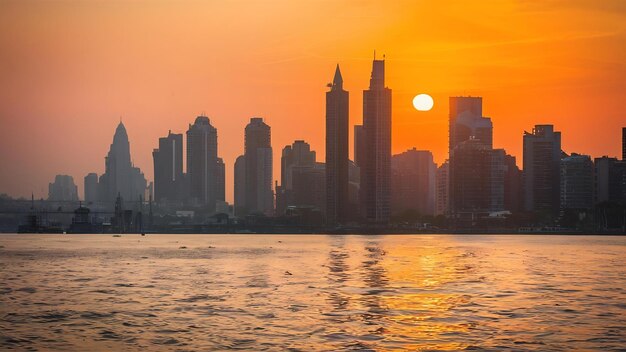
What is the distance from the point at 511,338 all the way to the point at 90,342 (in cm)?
2561

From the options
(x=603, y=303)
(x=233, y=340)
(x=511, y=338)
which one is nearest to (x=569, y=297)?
(x=603, y=303)

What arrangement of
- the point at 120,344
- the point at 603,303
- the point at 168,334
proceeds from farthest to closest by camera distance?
the point at 603,303
the point at 168,334
the point at 120,344

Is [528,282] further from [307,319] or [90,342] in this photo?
[90,342]

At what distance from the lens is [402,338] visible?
5194cm

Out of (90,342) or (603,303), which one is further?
(603,303)

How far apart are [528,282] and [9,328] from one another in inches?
2392

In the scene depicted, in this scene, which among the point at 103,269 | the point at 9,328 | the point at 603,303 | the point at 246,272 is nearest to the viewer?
the point at 9,328

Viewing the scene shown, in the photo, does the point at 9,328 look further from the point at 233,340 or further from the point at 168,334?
the point at 233,340

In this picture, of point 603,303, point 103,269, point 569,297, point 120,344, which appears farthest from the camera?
point 103,269

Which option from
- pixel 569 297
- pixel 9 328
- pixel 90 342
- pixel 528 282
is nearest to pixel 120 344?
pixel 90 342

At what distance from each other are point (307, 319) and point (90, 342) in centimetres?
1607

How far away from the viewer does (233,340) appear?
51844mm

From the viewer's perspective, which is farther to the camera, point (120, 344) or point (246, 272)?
point (246, 272)

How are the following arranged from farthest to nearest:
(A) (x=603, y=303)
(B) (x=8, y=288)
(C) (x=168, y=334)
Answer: (B) (x=8, y=288) < (A) (x=603, y=303) < (C) (x=168, y=334)
